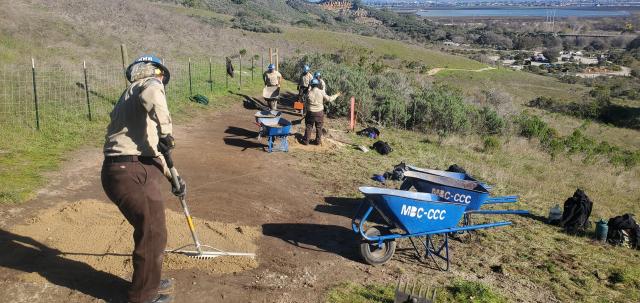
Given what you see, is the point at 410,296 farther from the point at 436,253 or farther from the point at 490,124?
the point at 490,124

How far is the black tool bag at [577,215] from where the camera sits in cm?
933

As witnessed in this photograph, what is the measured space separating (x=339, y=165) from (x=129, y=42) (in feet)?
73.6

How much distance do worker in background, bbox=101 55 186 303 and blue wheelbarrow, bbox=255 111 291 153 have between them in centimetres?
695

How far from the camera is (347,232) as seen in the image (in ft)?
25.5

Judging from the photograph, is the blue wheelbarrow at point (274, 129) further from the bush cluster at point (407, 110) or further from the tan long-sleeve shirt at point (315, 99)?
the bush cluster at point (407, 110)

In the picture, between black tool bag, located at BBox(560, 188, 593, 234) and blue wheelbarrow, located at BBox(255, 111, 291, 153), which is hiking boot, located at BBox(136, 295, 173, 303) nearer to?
blue wheelbarrow, located at BBox(255, 111, 291, 153)

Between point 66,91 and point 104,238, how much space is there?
10.3m

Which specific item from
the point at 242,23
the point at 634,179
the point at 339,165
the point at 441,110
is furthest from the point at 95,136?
the point at 242,23

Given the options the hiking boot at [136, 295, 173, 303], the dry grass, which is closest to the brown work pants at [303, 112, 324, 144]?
the dry grass

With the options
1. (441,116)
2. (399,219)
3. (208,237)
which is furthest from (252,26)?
(399,219)

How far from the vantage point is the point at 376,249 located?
6.76 meters

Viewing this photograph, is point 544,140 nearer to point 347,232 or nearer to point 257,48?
point 347,232

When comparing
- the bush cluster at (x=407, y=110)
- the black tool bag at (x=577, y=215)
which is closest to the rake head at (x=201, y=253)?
the black tool bag at (x=577, y=215)

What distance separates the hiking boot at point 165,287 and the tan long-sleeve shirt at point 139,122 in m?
1.33
